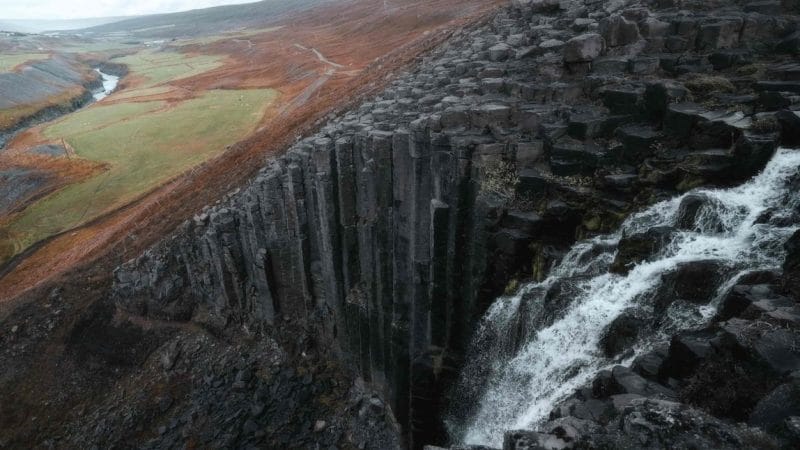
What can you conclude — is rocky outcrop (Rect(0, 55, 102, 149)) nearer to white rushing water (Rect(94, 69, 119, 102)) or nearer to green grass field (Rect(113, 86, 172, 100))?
white rushing water (Rect(94, 69, 119, 102))

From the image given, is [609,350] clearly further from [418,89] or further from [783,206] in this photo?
[418,89]

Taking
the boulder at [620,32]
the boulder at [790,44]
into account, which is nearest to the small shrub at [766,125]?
the boulder at [790,44]

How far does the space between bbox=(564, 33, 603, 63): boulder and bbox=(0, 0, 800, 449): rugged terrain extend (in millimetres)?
A: 62

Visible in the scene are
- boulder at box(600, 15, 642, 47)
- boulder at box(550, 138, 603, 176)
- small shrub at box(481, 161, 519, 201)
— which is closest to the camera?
boulder at box(550, 138, 603, 176)

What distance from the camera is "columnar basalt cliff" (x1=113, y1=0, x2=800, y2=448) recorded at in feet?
47.6

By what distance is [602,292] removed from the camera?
41.0ft

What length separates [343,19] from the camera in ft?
450

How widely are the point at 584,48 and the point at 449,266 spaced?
358 inches

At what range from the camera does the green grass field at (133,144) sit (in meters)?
45.1

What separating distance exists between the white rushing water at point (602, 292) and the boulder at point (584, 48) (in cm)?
780

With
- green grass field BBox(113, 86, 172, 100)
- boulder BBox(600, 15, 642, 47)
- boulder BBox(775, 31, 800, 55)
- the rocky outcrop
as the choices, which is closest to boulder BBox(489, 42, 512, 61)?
boulder BBox(600, 15, 642, 47)

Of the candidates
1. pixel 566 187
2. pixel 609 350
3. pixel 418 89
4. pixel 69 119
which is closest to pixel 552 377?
pixel 609 350

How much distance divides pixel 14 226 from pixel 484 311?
146 feet

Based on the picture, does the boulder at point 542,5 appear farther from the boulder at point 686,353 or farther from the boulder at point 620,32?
the boulder at point 686,353
